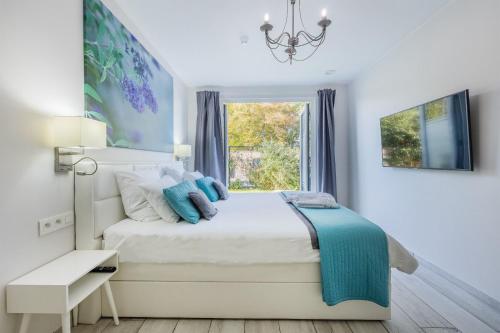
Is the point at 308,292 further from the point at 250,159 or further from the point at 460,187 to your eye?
the point at 250,159

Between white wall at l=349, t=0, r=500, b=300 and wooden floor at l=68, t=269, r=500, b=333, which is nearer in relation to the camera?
wooden floor at l=68, t=269, r=500, b=333

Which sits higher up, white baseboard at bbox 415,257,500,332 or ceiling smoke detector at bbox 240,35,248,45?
ceiling smoke detector at bbox 240,35,248,45

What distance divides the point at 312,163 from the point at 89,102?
3.75 metres

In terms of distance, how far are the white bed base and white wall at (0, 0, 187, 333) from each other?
0.53 feet

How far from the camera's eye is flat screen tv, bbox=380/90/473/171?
2.10m

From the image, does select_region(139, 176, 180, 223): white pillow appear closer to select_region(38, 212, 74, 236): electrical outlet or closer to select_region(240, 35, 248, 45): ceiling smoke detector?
select_region(38, 212, 74, 236): electrical outlet

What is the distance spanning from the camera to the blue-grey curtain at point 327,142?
4.61 meters

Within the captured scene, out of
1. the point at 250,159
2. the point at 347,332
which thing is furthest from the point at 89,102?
the point at 250,159

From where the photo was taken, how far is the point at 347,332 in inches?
67.1

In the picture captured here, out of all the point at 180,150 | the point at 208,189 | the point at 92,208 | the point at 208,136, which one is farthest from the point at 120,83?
the point at 208,136

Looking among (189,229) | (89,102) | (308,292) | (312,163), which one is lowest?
(308,292)

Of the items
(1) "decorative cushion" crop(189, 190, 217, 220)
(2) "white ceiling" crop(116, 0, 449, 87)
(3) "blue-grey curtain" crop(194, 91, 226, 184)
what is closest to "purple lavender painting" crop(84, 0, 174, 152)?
(2) "white ceiling" crop(116, 0, 449, 87)

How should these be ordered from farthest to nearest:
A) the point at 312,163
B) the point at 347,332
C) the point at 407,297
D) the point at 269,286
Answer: the point at 312,163
the point at 407,297
the point at 269,286
the point at 347,332

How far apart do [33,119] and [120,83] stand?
101 cm
